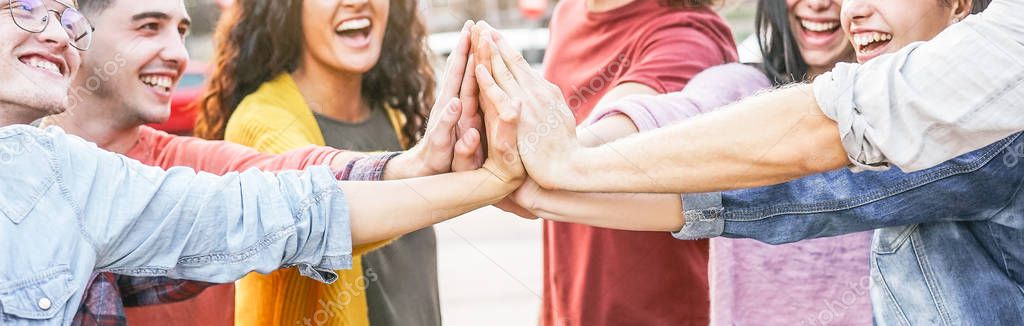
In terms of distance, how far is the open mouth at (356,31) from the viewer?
223 cm

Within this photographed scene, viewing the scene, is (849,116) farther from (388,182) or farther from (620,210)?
(388,182)

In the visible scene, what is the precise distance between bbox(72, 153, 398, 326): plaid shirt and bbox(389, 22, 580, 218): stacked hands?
146mm

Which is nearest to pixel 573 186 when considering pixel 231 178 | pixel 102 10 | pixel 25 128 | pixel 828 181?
pixel 828 181

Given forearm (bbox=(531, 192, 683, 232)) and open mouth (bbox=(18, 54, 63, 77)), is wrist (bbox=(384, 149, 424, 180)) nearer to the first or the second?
forearm (bbox=(531, 192, 683, 232))

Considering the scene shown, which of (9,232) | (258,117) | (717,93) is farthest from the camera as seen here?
(258,117)

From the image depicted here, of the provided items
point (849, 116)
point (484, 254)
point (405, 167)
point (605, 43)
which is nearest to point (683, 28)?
point (605, 43)

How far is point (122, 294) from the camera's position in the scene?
146 centimetres

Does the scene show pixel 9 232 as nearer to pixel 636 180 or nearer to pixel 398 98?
pixel 636 180

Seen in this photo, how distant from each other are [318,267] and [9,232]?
0.41m

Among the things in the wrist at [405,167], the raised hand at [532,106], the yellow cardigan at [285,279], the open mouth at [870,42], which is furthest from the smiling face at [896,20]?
the yellow cardigan at [285,279]

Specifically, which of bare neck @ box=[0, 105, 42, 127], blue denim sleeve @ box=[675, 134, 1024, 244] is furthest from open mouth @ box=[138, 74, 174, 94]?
blue denim sleeve @ box=[675, 134, 1024, 244]

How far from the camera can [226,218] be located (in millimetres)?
1356

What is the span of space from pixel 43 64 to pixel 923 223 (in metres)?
1.26

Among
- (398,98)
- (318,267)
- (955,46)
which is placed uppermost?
(398,98)
